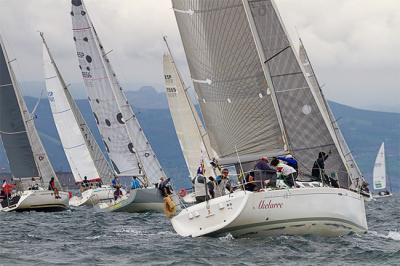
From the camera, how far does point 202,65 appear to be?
78.6ft

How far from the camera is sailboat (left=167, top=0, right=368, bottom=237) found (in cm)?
2244

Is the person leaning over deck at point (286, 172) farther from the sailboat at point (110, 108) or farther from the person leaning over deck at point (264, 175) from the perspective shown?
the sailboat at point (110, 108)

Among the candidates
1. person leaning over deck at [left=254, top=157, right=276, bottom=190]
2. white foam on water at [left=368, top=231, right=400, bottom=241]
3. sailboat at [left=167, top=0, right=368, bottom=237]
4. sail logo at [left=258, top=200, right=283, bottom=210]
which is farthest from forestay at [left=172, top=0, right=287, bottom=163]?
sail logo at [left=258, top=200, right=283, bottom=210]

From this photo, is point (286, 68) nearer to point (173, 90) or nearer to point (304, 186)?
point (304, 186)

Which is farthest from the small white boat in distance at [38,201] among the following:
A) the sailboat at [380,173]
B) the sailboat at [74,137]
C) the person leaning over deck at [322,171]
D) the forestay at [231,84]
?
the sailboat at [380,173]

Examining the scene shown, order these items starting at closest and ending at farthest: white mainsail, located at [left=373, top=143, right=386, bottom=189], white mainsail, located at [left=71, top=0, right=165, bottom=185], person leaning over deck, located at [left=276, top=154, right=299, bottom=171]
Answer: person leaning over deck, located at [left=276, top=154, right=299, bottom=171] → white mainsail, located at [left=71, top=0, right=165, bottom=185] → white mainsail, located at [left=373, top=143, right=386, bottom=189]

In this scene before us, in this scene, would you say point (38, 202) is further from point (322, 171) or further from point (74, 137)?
point (322, 171)

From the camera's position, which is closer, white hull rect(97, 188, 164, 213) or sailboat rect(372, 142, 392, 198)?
white hull rect(97, 188, 164, 213)

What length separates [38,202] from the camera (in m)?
43.0

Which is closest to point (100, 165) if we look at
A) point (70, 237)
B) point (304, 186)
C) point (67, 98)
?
point (67, 98)

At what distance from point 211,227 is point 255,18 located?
5993 mm

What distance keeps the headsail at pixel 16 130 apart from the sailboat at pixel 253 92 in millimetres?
26212

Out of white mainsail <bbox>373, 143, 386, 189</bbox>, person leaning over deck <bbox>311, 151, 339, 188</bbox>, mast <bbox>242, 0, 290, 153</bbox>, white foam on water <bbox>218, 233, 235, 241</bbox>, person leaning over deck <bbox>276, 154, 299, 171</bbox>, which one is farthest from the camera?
white mainsail <bbox>373, 143, 386, 189</bbox>

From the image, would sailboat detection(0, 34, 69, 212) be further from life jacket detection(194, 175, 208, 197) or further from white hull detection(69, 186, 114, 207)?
life jacket detection(194, 175, 208, 197)
